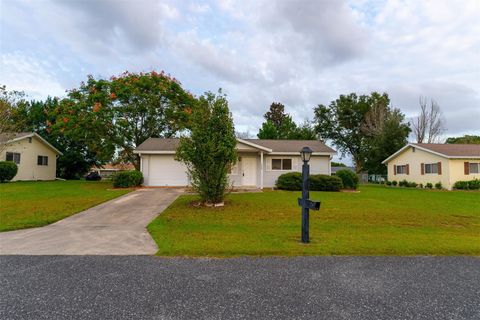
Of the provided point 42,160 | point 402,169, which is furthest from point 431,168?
point 42,160

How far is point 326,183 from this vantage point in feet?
55.0

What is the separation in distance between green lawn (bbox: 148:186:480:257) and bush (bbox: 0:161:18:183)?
699 inches

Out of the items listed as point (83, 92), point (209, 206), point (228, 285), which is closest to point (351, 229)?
point (228, 285)

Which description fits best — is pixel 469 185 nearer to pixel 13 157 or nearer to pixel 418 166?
pixel 418 166

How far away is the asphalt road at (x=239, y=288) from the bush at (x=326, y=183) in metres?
12.1

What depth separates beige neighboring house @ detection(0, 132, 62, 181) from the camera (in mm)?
21781

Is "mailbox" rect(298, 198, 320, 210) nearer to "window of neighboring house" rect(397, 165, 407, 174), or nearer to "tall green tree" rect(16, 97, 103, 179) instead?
"window of neighboring house" rect(397, 165, 407, 174)

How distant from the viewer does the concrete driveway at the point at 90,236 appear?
203 inches

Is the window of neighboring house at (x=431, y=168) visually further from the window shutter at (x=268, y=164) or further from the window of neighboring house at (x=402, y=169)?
the window shutter at (x=268, y=164)

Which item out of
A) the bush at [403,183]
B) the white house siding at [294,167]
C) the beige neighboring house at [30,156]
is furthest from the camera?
the bush at [403,183]

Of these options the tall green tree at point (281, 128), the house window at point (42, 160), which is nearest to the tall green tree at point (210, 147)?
the house window at point (42, 160)

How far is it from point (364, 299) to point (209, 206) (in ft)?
25.4

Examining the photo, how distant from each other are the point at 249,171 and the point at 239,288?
14.7 meters

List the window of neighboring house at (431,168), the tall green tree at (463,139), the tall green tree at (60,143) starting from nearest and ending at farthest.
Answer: the window of neighboring house at (431,168) → the tall green tree at (60,143) → the tall green tree at (463,139)
